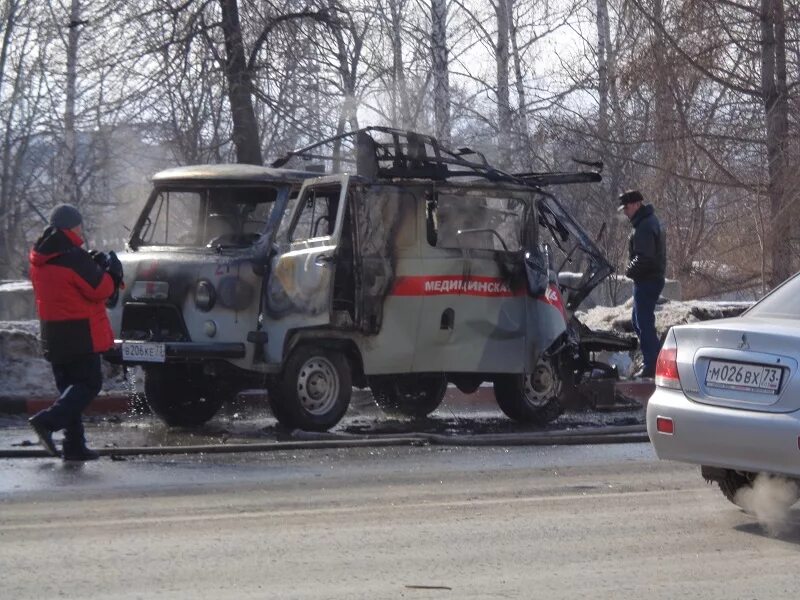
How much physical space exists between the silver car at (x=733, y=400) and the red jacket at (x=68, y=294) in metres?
4.04

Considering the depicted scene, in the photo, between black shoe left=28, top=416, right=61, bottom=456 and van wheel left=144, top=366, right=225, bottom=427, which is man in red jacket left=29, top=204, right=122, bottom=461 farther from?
van wheel left=144, top=366, right=225, bottom=427

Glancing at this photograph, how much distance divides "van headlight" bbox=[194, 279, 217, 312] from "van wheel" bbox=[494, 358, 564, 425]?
2.76 m

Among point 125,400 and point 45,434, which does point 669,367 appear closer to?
point 45,434

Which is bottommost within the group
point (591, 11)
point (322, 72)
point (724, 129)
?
point (724, 129)

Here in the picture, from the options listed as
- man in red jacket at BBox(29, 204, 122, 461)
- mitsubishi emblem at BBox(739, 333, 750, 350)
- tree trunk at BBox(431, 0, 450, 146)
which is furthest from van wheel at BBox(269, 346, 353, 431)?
tree trunk at BBox(431, 0, 450, 146)

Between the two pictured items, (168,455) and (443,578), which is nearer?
(443,578)

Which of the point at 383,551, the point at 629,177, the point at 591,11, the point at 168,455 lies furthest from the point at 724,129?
the point at 591,11

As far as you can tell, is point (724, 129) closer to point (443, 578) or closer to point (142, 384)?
point (142, 384)

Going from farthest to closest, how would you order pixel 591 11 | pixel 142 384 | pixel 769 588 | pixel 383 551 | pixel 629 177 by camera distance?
1. pixel 591 11
2. pixel 629 177
3. pixel 142 384
4. pixel 383 551
5. pixel 769 588

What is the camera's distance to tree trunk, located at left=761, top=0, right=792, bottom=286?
17.9 m

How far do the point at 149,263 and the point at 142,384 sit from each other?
2.04m

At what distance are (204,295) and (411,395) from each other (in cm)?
272

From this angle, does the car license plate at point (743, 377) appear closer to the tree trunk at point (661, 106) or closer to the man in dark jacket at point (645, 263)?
the man in dark jacket at point (645, 263)

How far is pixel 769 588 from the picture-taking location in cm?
588
